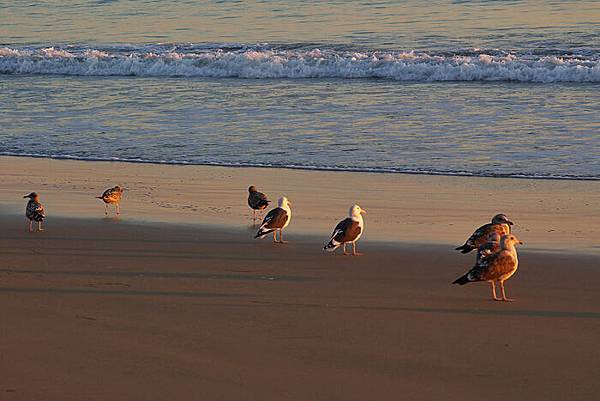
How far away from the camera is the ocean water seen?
14.8 metres

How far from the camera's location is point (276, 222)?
9859 mm

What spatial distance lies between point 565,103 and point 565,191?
6794mm

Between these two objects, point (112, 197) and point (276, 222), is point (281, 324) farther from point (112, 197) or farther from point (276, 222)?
point (112, 197)

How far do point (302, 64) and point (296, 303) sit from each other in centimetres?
1699

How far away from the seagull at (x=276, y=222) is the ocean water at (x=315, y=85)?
11.8 feet

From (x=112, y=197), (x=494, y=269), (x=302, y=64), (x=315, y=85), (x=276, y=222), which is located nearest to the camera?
(x=494, y=269)

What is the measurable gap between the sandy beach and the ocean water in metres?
2.52

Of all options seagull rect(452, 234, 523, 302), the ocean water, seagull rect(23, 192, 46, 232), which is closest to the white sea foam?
the ocean water

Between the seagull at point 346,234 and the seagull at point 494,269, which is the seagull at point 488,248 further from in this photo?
the seagull at point 346,234

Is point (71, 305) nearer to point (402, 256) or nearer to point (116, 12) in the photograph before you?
point (402, 256)

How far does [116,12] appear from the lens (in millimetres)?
37031

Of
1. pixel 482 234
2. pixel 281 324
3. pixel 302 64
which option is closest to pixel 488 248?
pixel 482 234

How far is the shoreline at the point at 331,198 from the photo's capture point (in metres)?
10.2

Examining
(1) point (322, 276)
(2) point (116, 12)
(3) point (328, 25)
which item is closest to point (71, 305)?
(1) point (322, 276)
